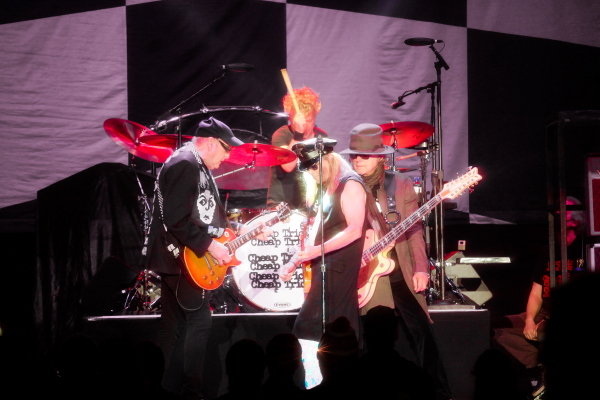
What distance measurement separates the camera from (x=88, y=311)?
184 inches

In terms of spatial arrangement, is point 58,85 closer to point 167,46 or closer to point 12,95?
point 12,95

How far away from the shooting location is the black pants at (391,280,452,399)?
12.4 ft

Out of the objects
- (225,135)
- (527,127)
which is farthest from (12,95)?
(527,127)

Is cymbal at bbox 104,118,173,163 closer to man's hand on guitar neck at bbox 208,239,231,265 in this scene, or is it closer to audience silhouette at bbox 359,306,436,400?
man's hand on guitar neck at bbox 208,239,231,265

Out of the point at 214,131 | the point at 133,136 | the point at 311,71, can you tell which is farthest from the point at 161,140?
the point at 311,71

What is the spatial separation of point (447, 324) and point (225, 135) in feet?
8.13

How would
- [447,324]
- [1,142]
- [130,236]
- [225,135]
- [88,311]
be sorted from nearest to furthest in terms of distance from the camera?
[225,135]
[447,324]
[88,311]
[130,236]
[1,142]

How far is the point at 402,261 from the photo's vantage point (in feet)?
12.7

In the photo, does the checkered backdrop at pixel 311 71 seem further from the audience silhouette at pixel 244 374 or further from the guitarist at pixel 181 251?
the audience silhouette at pixel 244 374

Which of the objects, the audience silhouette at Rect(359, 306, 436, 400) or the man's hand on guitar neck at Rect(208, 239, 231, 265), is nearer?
the audience silhouette at Rect(359, 306, 436, 400)

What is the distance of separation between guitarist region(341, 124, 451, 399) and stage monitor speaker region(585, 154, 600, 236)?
129cm

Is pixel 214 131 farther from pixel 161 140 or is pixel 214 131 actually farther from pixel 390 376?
pixel 390 376

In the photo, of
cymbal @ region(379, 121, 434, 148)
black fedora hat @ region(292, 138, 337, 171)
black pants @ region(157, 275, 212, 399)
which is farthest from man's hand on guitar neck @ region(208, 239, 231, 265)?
cymbal @ region(379, 121, 434, 148)

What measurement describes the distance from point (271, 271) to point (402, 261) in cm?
155
